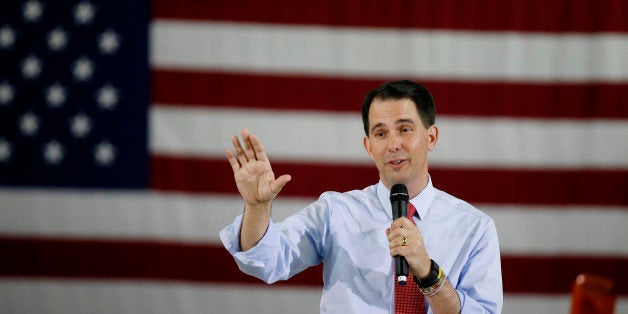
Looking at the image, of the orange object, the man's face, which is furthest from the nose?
the orange object

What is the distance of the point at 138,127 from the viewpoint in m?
3.46

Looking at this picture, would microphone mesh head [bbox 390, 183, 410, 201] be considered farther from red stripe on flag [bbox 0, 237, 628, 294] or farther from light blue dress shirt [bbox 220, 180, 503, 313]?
red stripe on flag [bbox 0, 237, 628, 294]

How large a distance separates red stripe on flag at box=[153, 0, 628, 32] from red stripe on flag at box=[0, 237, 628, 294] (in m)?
1.16

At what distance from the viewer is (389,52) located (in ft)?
11.2

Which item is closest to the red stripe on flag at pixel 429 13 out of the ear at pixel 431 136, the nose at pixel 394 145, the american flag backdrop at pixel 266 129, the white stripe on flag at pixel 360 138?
the american flag backdrop at pixel 266 129

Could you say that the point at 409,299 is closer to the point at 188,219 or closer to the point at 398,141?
the point at 398,141

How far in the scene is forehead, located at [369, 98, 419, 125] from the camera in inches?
61.2

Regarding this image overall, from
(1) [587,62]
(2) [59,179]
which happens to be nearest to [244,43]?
(2) [59,179]

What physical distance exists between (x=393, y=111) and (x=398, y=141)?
0.24ft

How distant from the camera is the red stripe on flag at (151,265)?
3.40m

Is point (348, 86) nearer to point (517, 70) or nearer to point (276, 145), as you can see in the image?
point (276, 145)

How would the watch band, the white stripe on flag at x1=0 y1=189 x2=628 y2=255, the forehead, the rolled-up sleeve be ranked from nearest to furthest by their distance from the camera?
1. the watch band
2. the rolled-up sleeve
3. the forehead
4. the white stripe on flag at x1=0 y1=189 x2=628 y2=255

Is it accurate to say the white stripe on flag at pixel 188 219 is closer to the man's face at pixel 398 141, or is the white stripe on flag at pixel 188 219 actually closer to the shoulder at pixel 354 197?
the shoulder at pixel 354 197

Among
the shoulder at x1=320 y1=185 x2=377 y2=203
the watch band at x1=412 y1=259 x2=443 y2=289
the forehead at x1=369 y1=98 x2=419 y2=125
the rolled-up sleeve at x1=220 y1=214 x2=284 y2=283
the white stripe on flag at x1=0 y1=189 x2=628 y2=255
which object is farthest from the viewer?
the white stripe on flag at x1=0 y1=189 x2=628 y2=255
